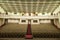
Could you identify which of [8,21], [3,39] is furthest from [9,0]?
[3,39]

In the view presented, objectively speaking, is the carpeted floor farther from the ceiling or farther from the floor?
the ceiling

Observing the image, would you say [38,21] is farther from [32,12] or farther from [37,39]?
[37,39]

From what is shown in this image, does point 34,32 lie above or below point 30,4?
below

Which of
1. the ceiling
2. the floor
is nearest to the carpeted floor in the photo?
the floor

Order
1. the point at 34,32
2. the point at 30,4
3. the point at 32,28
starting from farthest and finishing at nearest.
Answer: the point at 30,4 < the point at 32,28 < the point at 34,32

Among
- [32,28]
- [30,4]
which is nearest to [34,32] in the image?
[32,28]

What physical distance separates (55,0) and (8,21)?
8.86 m

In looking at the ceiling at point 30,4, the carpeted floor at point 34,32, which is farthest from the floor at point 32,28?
the ceiling at point 30,4

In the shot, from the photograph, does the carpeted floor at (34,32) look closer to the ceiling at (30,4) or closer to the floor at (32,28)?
the floor at (32,28)

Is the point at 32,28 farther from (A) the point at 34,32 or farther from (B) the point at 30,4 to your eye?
(B) the point at 30,4

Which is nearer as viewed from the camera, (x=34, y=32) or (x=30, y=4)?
(x=34, y=32)

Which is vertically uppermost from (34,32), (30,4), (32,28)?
(30,4)

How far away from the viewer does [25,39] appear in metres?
10.2

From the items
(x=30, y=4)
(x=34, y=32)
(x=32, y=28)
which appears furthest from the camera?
(x=30, y=4)
